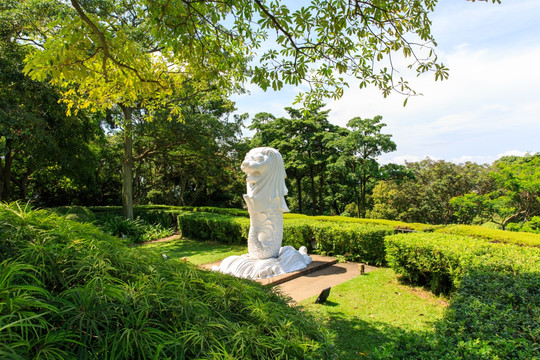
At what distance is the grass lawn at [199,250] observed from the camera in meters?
8.98

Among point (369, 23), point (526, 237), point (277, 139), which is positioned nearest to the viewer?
point (369, 23)

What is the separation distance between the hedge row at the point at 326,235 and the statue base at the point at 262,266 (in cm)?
161

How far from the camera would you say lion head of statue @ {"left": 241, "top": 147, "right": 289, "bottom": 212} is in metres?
6.70

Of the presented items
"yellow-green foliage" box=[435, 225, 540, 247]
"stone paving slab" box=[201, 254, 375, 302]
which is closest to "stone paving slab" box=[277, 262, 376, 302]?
"stone paving slab" box=[201, 254, 375, 302]

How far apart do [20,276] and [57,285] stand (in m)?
0.17

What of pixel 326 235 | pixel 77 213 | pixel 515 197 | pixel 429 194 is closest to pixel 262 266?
pixel 326 235

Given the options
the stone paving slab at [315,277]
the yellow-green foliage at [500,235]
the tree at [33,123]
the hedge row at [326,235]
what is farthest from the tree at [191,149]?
the yellow-green foliage at [500,235]

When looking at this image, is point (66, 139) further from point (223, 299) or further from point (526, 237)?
point (526, 237)

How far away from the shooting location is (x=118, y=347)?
1.08m

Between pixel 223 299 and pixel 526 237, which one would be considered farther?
pixel 526 237

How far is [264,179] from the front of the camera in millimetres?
6785

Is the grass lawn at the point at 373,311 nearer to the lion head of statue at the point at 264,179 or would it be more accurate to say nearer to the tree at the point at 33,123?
the lion head of statue at the point at 264,179

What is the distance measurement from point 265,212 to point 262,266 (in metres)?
1.18

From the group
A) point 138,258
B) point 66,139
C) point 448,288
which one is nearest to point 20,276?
point 138,258
